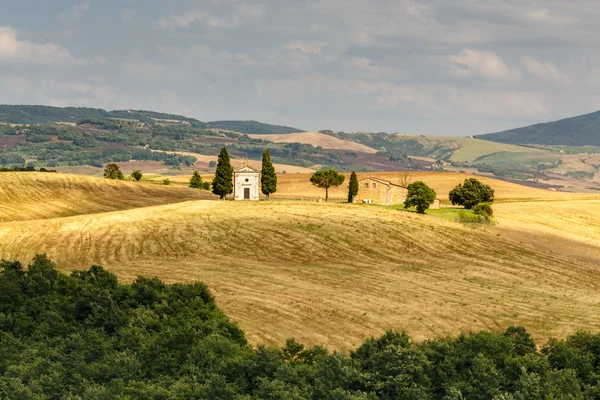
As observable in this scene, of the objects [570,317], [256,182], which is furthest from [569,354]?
→ [256,182]

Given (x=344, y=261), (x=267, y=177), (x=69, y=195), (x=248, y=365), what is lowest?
(x=344, y=261)

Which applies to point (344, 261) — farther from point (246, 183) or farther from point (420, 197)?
point (246, 183)

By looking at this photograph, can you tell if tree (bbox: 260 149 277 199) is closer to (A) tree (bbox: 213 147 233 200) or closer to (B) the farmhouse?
(A) tree (bbox: 213 147 233 200)

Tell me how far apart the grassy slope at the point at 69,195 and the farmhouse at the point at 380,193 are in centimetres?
3752

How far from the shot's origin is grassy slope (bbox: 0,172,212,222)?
125312 millimetres

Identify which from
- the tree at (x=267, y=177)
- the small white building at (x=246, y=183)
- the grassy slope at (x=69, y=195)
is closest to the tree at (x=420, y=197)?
the tree at (x=267, y=177)

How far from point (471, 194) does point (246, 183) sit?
4220cm

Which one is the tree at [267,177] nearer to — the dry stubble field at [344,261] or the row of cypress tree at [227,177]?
the row of cypress tree at [227,177]

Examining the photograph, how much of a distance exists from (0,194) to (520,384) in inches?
4784

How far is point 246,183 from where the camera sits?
5305 inches

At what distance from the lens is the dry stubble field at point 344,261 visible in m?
58.4

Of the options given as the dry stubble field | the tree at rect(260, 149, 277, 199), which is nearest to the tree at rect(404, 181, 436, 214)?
the dry stubble field

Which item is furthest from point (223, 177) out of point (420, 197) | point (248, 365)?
point (248, 365)

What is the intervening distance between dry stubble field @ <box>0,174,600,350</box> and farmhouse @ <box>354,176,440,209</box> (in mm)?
21927
